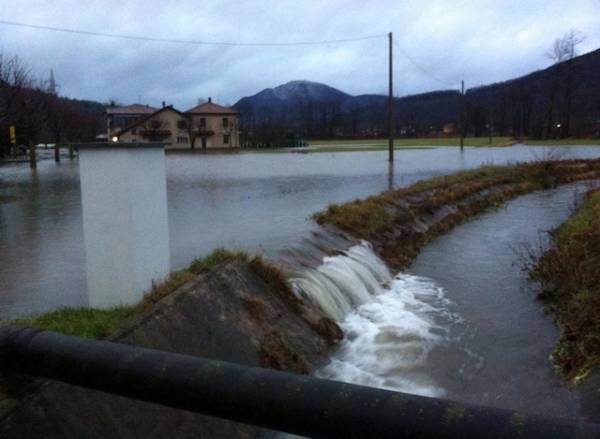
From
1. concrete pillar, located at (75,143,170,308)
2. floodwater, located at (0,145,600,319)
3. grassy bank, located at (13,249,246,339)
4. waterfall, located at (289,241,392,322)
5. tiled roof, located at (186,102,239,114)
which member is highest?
tiled roof, located at (186,102,239,114)

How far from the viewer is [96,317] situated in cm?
536

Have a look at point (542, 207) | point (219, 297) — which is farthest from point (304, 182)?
point (219, 297)

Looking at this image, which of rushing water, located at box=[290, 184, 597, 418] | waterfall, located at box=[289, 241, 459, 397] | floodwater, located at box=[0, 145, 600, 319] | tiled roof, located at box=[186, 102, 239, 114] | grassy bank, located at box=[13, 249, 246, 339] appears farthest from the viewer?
tiled roof, located at box=[186, 102, 239, 114]

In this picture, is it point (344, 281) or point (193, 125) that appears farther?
point (193, 125)

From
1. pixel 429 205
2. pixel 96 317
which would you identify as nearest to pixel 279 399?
pixel 96 317

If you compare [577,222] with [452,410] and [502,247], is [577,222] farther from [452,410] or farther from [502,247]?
[452,410]

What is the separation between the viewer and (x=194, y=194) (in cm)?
1966

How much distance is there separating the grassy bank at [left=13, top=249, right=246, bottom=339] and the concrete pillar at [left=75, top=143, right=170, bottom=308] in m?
0.14

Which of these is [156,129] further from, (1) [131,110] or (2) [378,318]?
Result: (2) [378,318]

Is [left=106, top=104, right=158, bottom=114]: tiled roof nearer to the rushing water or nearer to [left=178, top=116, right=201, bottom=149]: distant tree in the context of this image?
[left=178, top=116, right=201, bottom=149]: distant tree

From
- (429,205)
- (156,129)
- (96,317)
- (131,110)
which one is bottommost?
(429,205)

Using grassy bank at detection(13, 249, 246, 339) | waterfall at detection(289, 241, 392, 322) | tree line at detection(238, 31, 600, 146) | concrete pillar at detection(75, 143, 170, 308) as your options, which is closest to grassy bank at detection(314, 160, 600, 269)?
waterfall at detection(289, 241, 392, 322)

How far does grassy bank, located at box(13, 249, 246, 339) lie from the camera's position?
4.98 meters

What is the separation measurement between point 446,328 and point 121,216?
4908 mm
